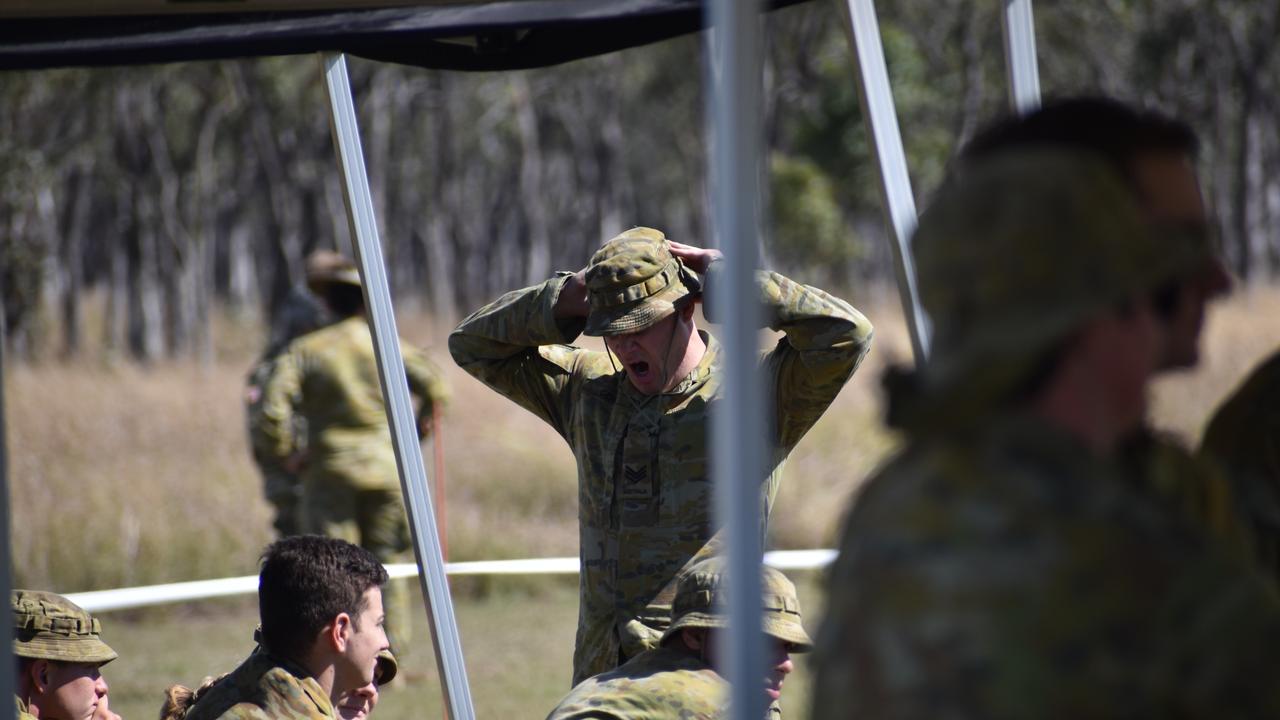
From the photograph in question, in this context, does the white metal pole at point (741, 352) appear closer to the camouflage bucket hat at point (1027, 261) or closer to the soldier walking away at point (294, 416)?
the camouflage bucket hat at point (1027, 261)

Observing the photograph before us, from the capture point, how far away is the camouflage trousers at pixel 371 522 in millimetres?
7148

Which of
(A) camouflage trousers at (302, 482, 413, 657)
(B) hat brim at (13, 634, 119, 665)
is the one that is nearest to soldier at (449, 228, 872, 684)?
(B) hat brim at (13, 634, 119, 665)

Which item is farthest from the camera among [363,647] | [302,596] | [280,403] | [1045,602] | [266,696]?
[280,403]

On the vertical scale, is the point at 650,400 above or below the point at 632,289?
below

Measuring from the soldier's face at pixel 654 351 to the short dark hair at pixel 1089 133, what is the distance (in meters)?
2.11

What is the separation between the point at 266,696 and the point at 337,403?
425cm

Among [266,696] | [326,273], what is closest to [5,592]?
[266,696]

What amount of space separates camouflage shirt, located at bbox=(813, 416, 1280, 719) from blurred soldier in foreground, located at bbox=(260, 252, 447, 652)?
19.5ft

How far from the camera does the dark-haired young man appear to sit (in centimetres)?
302

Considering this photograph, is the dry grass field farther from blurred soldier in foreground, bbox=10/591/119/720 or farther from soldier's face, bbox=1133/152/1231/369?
soldier's face, bbox=1133/152/1231/369

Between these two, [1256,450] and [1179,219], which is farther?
[1256,450]

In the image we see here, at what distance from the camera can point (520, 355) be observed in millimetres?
3926

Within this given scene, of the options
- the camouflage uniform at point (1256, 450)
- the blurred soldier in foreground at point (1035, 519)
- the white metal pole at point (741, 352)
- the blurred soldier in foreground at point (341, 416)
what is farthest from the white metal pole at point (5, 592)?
the blurred soldier in foreground at point (341, 416)

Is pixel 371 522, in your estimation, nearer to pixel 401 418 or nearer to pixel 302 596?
pixel 401 418
